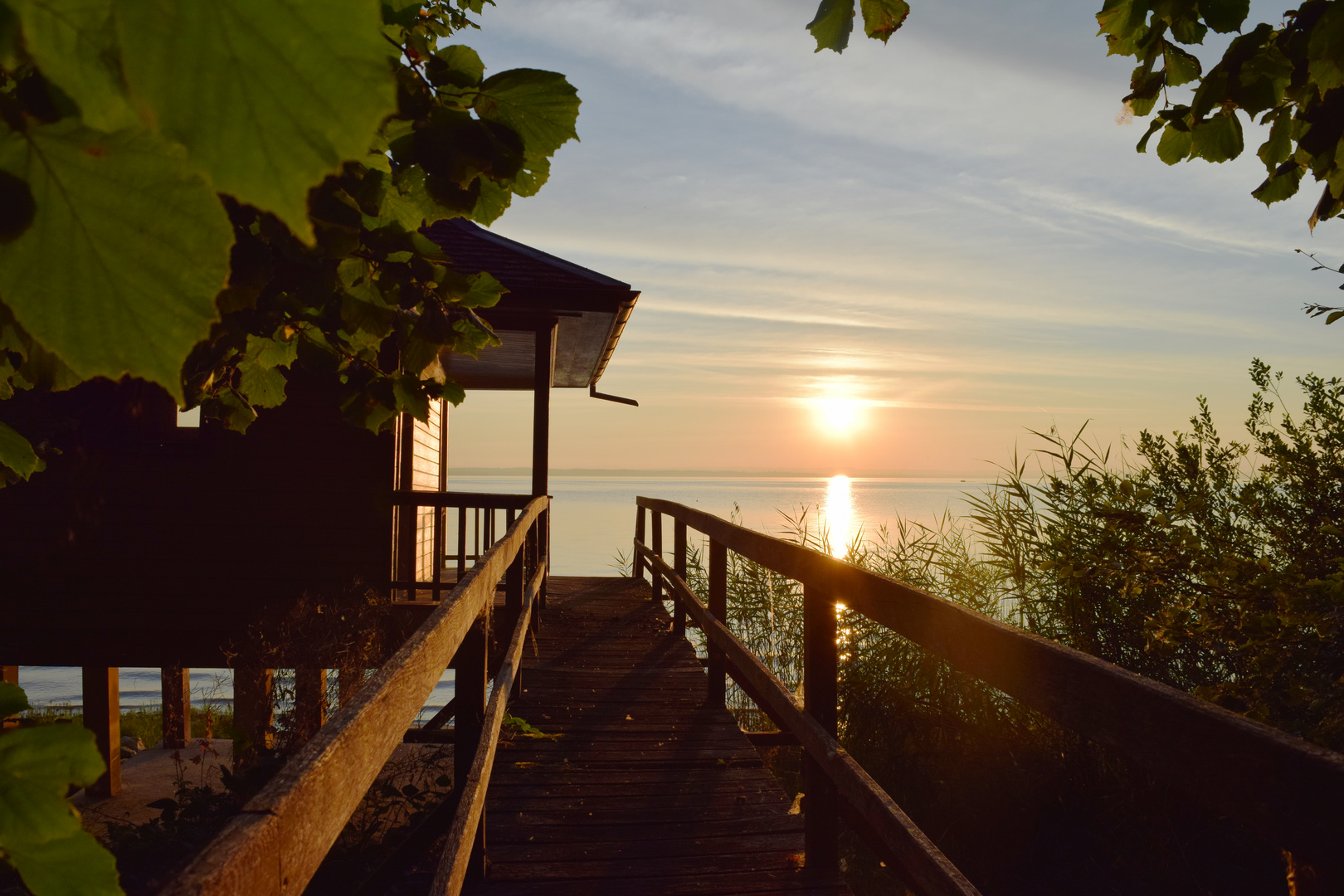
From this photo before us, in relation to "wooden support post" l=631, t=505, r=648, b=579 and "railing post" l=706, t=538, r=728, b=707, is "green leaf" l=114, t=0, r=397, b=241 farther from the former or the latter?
"wooden support post" l=631, t=505, r=648, b=579

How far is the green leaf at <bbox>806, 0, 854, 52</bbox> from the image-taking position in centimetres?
176

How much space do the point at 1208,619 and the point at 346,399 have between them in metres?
4.49

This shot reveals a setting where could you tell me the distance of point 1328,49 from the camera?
179cm

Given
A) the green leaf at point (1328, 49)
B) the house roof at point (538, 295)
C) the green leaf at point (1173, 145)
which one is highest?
the house roof at point (538, 295)

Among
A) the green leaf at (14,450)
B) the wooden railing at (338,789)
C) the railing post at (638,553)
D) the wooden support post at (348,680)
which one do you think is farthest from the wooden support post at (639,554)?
the green leaf at (14,450)

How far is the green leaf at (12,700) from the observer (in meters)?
0.66

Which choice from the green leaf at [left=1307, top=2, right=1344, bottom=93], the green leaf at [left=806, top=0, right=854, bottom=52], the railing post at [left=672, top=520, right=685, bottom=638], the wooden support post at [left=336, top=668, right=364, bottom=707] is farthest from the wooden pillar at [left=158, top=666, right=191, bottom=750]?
the green leaf at [left=1307, top=2, right=1344, bottom=93]

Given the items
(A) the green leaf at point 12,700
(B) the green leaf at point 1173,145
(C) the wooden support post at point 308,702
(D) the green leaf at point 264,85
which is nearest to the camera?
(D) the green leaf at point 264,85

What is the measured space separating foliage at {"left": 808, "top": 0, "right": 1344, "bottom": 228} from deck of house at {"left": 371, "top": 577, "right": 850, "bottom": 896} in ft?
9.04

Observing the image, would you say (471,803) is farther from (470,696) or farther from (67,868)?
(67,868)

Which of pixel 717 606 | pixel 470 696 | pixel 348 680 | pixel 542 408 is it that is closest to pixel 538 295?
pixel 542 408

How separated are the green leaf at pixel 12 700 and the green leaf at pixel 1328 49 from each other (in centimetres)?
241

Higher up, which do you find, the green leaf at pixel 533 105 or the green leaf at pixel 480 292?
the green leaf at pixel 533 105

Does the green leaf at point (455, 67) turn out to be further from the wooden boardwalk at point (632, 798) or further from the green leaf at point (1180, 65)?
the wooden boardwalk at point (632, 798)
